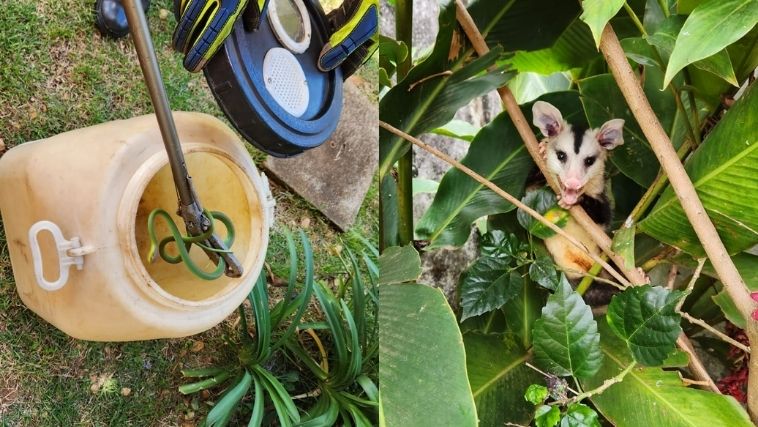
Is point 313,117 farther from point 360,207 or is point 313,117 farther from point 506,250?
point 506,250

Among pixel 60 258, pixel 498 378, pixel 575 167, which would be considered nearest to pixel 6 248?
pixel 60 258

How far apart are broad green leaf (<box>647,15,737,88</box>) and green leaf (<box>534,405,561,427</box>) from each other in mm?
291

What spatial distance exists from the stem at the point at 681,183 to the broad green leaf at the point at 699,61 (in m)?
0.04

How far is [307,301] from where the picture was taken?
0.68 meters

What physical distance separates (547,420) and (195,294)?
0.35 m

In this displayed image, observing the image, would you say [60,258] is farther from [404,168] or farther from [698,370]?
[698,370]

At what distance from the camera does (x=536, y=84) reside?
3.04 ft

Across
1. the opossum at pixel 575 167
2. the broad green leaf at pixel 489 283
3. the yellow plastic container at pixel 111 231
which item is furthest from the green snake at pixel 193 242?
the opossum at pixel 575 167

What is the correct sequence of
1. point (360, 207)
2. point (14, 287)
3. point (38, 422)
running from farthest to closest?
point (360, 207), point (14, 287), point (38, 422)

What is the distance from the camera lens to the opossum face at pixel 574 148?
27.7 inches

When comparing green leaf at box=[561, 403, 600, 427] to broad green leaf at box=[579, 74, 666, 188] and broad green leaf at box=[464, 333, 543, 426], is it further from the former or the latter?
broad green leaf at box=[579, 74, 666, 188]

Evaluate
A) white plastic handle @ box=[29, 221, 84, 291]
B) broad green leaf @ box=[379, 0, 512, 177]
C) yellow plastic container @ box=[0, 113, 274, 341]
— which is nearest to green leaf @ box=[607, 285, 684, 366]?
broad green leaf @ box=[379, 0, 512, 177]

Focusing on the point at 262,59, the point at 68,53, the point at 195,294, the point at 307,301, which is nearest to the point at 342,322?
the point at 307,301

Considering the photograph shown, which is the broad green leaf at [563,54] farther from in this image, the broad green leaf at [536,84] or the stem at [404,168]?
the stem at [404,168]
